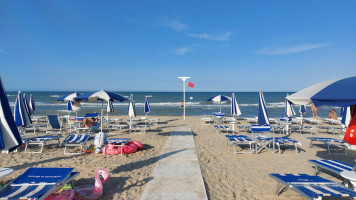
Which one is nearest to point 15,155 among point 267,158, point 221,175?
point 221,175

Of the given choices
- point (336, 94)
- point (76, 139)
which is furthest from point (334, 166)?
point (76, 139)

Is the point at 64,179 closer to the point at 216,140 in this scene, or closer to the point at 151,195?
the point at 151,195

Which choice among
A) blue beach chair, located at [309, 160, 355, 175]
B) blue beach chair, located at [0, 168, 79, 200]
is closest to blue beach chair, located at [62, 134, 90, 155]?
blue beach chair, located at [0, 168, 79, 200]

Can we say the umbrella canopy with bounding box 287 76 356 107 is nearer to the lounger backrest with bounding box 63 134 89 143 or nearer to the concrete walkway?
the concrete walkway

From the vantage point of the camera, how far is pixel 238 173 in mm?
5094

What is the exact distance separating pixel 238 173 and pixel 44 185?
168 inches

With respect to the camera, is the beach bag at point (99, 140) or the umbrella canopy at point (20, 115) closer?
the beach bag at point (99, 140)

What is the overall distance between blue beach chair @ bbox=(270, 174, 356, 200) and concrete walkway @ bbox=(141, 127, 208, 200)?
153cm

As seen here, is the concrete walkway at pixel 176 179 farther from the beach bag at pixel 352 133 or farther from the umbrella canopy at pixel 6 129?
the beach bag at pixel 352 133

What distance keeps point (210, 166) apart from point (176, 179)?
1.52 m

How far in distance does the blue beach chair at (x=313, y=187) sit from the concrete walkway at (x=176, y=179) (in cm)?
153

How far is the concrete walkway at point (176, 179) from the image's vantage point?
361 cm

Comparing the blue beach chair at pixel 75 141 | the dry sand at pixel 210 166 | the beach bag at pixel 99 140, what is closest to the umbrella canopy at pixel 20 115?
the dry sand at pixel 210 166

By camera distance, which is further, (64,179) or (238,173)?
(238,173)
